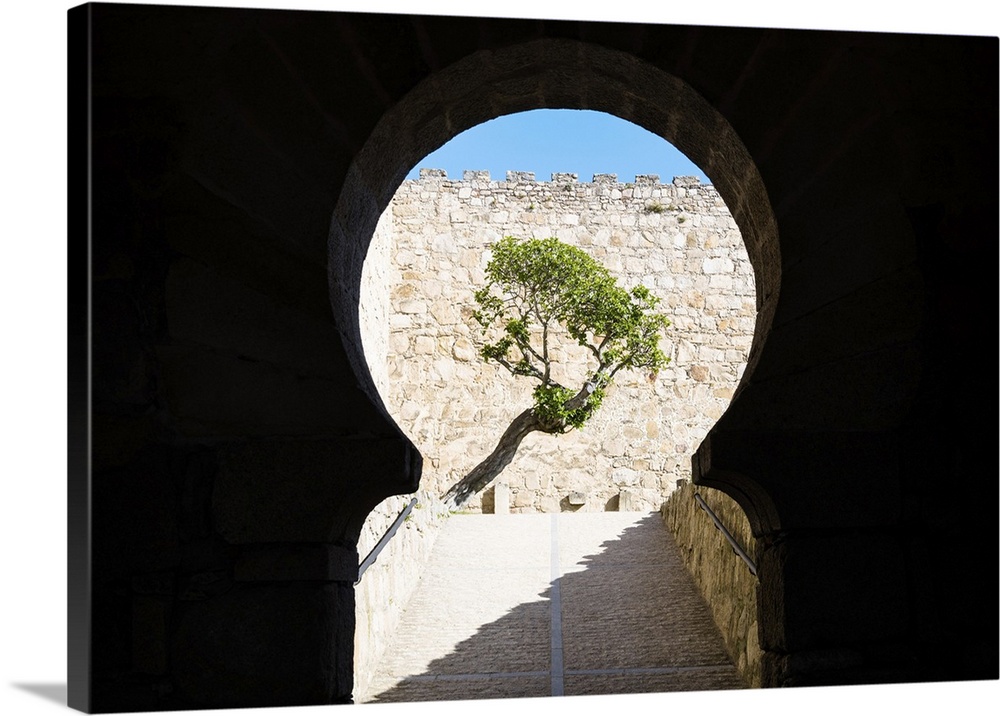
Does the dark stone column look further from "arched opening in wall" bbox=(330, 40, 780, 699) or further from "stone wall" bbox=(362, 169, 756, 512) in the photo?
"stone wall" bbox=(362, 169, 756, 512)

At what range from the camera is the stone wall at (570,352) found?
11758 mm

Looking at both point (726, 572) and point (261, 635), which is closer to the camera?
point (261, 635)

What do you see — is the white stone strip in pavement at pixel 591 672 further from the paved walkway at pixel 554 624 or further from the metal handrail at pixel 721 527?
the metal handrail at pixel 721 527

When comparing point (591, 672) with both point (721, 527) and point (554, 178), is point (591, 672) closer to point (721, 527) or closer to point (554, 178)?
point (721, 527)

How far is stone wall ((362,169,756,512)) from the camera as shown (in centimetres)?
1176

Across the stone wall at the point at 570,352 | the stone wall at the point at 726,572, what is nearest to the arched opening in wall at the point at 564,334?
the stone wall at the point at 570,352

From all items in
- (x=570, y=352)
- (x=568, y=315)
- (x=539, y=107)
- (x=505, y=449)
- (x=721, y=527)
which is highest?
(x=539, y=107)

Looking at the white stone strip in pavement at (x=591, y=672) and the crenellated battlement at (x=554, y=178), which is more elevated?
the crenellated battlement at (x=554, y=178)

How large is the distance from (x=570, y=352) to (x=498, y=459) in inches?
98.2

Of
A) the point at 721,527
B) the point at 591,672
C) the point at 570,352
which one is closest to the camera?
the point at 591,672

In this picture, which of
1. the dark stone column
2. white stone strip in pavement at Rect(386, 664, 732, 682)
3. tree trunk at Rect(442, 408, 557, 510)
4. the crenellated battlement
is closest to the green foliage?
tree trunk at Rect(442, 408, 557, 510)

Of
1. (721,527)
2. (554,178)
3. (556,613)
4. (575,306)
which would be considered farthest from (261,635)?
(554,178)

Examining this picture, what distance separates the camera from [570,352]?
39.4 ft

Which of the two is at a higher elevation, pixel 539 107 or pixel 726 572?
pixel 539 107
